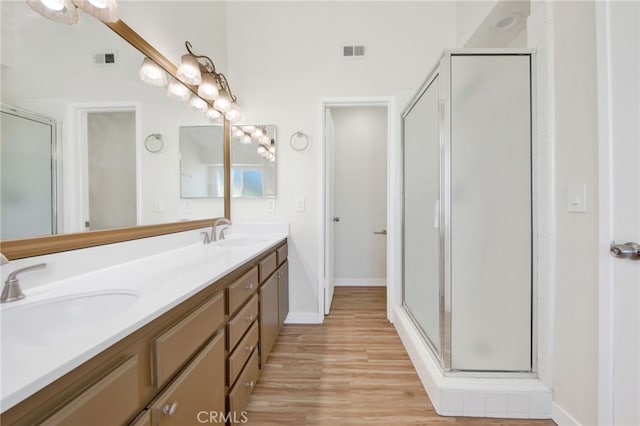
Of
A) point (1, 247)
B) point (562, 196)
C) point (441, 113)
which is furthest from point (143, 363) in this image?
point (562, 196)

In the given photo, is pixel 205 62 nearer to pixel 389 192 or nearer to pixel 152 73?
pixel 152 73

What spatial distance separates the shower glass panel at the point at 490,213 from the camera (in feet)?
4.54

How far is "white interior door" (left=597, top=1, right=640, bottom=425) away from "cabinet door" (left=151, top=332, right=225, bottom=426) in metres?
1.57

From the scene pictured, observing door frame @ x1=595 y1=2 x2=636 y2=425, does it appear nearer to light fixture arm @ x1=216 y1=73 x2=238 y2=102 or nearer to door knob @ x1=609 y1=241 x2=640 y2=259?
door knob @ x1=609 y1=241 x2=640 y2=259

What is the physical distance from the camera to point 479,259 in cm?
142

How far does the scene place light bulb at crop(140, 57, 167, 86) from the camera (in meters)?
1.44

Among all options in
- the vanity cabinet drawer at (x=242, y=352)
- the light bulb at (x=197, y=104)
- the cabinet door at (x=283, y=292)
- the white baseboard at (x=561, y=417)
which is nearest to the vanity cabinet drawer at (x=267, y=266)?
the cabinet door at (x=283, y=292)

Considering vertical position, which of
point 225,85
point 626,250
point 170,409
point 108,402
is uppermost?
point 225,85

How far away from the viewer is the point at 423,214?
1861mm

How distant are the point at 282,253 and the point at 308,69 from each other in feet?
→ 5.63

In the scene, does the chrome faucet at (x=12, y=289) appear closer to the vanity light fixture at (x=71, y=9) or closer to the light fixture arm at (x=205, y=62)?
the vanity light fixture at (x=71, y=9)

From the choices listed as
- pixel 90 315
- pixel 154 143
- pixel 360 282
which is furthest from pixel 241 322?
pixel 360 282

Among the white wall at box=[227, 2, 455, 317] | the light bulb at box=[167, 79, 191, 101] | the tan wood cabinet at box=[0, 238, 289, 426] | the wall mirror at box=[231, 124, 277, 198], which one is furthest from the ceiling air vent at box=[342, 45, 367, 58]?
the tan wood cabinet at box=[0, 238, 289, 426]

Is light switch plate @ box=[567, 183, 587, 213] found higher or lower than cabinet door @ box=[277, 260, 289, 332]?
higher
